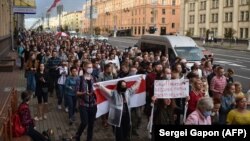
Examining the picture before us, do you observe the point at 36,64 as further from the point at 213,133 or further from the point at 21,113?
the point at 213,133

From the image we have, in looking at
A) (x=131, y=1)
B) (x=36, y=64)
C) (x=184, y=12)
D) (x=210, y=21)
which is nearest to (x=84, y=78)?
(x=36, y=64)

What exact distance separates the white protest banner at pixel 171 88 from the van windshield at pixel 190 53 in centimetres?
1277

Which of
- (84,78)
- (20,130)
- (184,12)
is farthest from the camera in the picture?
(184,12)

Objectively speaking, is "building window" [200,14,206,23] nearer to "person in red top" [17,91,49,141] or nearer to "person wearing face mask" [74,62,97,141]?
"person wearing face mask" [74,62,97,141]

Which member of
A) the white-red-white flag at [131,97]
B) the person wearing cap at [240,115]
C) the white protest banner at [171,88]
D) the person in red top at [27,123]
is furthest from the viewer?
the white-red-white flag at [131,97]

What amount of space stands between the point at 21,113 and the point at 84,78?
2028 millimetres

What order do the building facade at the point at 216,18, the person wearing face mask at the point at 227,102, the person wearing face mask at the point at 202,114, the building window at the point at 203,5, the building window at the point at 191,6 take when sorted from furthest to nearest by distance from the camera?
1. the building window at the point at 191,6
2. the building window at the point at 203,5
3. the building facade at the point at 216,18
4. the person wearing face mask at the point at 227,102
5. the person wearing face mask at the point at 202,114

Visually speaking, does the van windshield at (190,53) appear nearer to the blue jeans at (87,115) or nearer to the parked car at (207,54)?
the parked car at (207,54)

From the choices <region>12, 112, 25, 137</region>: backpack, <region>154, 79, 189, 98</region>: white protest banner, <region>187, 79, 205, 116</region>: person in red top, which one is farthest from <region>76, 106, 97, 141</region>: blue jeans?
<region>187, 79, 205, 116</region>: person in red top

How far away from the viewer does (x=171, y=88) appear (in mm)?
9883

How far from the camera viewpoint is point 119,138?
9.76 m

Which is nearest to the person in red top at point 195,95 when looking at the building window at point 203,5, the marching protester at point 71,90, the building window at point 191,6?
the marching protester at point 71,90

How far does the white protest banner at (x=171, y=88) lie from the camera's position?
9.67 meters

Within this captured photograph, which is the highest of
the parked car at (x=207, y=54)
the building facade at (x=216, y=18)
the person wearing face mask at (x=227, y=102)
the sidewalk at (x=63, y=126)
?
the building facade at (x=216, y=18)
